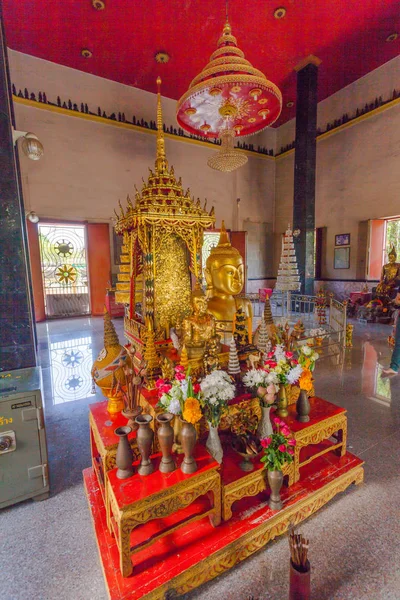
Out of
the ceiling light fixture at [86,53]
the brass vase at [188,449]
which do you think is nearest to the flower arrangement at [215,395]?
the brass vase at [188,449]

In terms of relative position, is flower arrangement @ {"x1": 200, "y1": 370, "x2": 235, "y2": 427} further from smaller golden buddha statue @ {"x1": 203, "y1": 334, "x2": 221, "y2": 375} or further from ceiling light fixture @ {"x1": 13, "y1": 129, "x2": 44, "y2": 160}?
ceiling light fixture @ {"x1": 13, "y1": 129, "x2": 44, "y2": 160}

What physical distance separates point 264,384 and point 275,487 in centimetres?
65

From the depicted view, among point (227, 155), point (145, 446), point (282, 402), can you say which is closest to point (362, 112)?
point (227, 155)

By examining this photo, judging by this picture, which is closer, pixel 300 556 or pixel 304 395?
pixel 300 556

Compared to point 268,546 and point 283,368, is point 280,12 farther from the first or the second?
point 268,546

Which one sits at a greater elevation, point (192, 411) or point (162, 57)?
point (162, 57)

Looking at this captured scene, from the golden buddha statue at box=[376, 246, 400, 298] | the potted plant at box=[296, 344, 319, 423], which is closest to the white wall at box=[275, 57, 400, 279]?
the golden buddha statue at box=[376, 246, 400, 298]

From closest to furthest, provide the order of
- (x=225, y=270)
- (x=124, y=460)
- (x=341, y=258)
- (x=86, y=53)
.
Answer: (x=124, y=460)
(x=225, y=270)
(x=86, y=53)
(x=341, y=258)

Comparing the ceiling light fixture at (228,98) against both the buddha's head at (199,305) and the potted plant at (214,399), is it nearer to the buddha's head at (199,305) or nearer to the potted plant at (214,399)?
the buddha's head at (199,305)

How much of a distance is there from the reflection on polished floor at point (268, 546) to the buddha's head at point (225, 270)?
1.94 meters

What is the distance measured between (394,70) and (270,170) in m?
5.30

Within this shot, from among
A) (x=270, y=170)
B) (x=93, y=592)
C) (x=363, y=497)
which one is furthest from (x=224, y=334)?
(x=270, y=170)

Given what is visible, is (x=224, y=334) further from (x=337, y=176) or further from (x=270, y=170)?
(x=270, y=170)

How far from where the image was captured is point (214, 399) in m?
1.69
